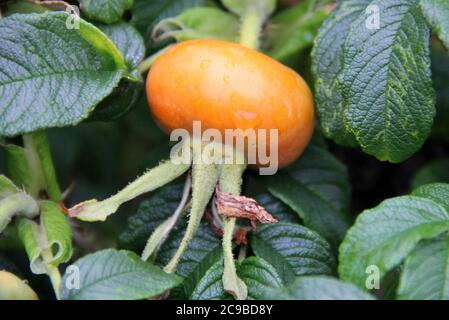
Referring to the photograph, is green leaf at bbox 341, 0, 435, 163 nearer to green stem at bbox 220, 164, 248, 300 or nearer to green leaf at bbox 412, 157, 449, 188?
green stem at bbox 220, 164, 248, 300

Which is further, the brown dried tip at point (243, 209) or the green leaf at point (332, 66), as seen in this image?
the green leaf at point (332, 66)

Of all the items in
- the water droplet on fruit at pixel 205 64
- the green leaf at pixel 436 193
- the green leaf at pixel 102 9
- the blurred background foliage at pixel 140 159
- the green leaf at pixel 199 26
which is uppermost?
the green leaf at pixel 102 9

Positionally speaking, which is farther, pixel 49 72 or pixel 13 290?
pixel 49 72

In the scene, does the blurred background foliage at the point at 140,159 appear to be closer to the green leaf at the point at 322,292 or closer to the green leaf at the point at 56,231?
the green leaf at the point at 56,231

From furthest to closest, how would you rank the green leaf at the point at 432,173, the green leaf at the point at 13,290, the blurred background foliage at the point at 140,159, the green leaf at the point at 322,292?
the green leaf at the point at 432,173, the blurred background foliage at the point at 140,159, the green leaf at the point at 13,290, the green leaf at the point at 322,292

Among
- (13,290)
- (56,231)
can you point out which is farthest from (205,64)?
(13,290)

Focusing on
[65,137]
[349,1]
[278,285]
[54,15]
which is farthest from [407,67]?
[65,137]

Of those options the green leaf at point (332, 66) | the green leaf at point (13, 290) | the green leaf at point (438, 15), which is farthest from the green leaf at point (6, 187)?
the green leaf at point (438, 15)

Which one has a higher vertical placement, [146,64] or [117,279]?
[146,64]

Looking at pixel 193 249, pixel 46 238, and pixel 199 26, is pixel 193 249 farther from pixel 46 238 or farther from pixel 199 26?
pixel 199 26
